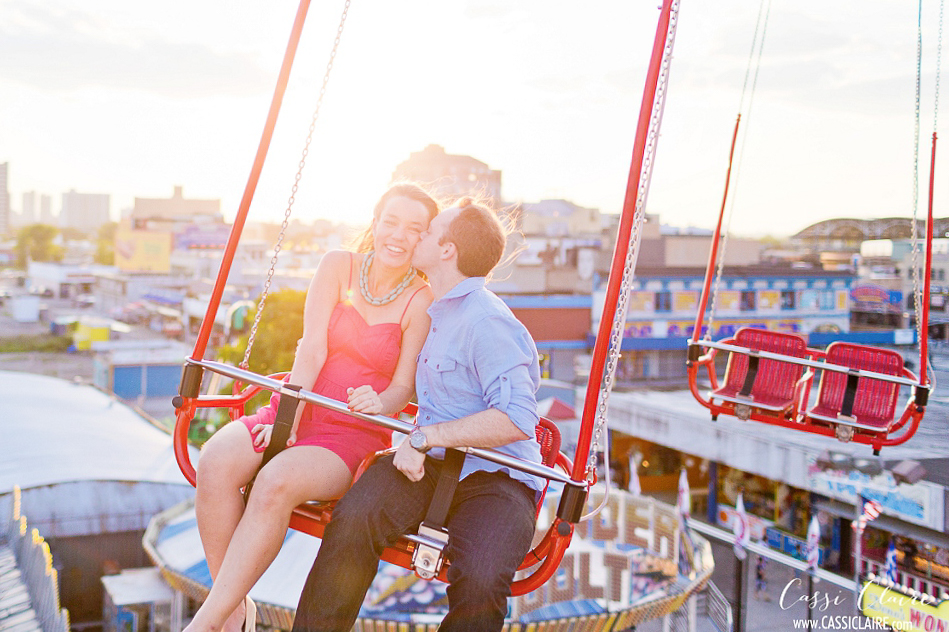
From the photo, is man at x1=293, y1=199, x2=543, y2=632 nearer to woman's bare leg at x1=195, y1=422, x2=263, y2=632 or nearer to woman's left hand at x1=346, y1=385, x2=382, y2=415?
woman's left hand at x1=346, y1=385, x2=382, y2=415

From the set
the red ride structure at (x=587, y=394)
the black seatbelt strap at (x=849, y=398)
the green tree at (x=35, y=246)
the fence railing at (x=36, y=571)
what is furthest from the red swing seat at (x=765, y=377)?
the green tree at (x=35, y=246)

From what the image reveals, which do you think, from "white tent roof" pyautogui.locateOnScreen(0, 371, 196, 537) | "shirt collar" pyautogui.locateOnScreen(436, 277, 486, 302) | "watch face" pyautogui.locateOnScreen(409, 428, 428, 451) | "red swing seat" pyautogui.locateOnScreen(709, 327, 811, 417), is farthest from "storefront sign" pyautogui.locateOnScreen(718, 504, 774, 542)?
"watch face" pyautogui.locateOnScreen(409, 428, 428, 451)

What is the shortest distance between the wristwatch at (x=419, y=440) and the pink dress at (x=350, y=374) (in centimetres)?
34

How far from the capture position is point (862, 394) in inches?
231

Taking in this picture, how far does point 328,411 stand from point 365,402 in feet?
1.28

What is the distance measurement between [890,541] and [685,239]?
2092 centimetres

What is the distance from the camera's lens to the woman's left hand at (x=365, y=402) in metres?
2.66

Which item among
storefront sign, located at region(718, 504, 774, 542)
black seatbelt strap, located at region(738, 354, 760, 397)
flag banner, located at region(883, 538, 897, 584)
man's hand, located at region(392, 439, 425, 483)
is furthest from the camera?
storefront sign, located at region(718, 504, 774, 542)

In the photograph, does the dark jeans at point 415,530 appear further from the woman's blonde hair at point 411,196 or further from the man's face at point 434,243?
the woman's blonde hair at point 411,196

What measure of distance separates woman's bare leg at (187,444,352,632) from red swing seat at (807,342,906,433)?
4.46m

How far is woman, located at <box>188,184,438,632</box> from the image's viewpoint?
2.54 m

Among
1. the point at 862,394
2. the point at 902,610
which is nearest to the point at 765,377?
the point at 862,394

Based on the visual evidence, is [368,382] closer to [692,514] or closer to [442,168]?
[692,514]

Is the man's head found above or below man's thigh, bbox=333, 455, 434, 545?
above
